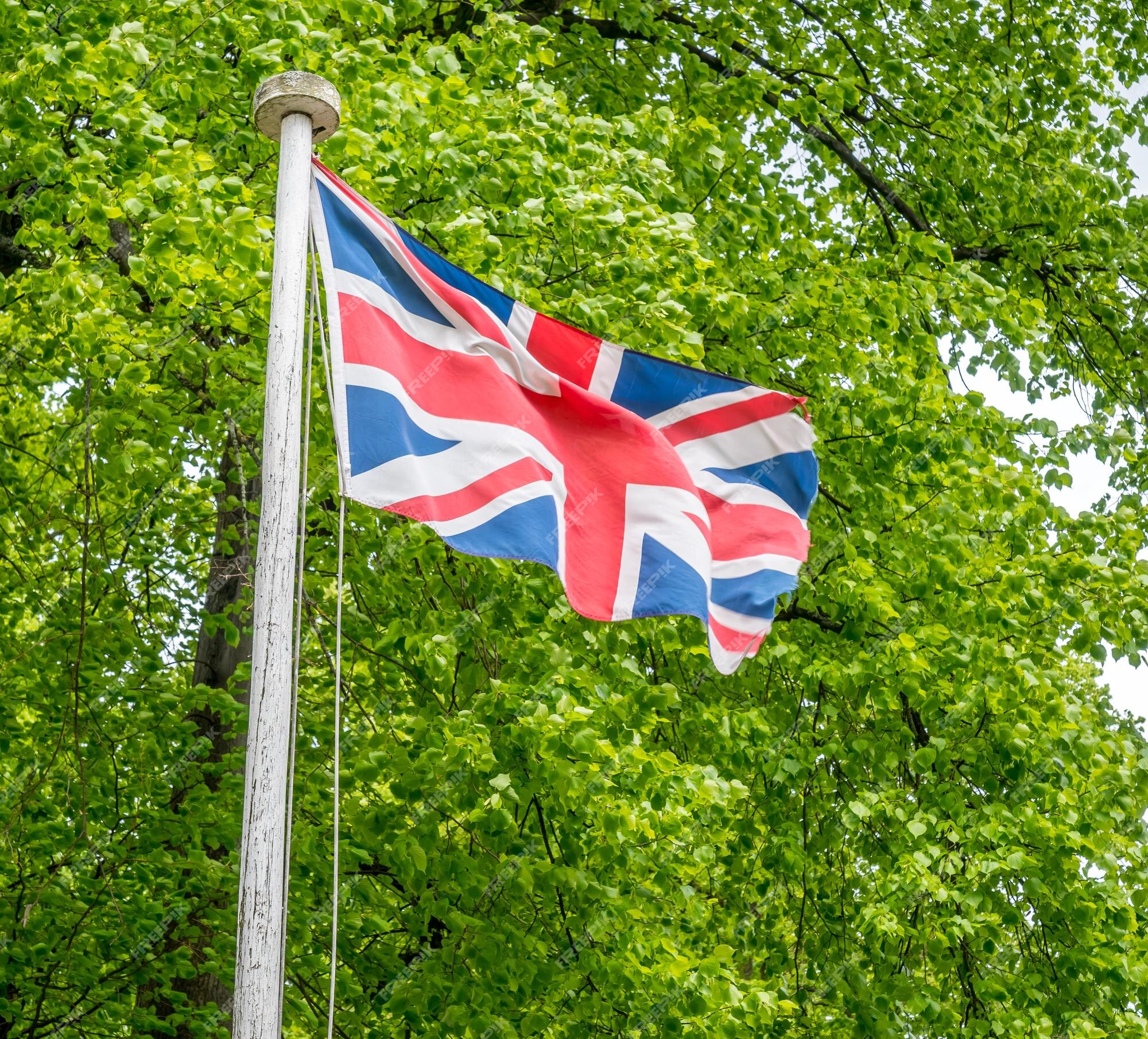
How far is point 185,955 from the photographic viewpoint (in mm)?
6805

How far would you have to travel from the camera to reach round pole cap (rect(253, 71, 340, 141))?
3.28 metres

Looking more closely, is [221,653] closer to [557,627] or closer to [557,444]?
[557,627]

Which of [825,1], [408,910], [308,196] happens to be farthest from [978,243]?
[308,196]

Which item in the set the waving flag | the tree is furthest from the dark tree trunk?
the waving flag

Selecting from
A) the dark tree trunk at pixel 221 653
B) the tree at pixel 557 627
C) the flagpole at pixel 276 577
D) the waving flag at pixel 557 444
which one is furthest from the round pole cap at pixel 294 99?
the dark tree trunk at pixel 221 653

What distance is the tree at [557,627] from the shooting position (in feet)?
17.3

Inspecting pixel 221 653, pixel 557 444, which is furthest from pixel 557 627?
pixel 221 653

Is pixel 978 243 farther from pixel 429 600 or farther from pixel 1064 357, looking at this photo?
pixel 429 600

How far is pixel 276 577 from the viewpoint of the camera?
2908mm

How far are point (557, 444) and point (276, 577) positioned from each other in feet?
4.13

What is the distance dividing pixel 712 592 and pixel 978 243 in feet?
18.6

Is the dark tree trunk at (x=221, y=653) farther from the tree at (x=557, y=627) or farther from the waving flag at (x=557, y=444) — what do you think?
the waving flag at (x=557, y=444)

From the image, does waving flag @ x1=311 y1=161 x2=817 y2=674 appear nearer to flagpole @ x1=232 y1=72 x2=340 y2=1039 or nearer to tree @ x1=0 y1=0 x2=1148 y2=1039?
flagpole @ x1=232 y1=72 x2=340 y2=1039

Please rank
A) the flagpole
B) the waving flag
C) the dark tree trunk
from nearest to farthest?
1. the flagpole
2. the waving flag
3. the dark tree trunk
